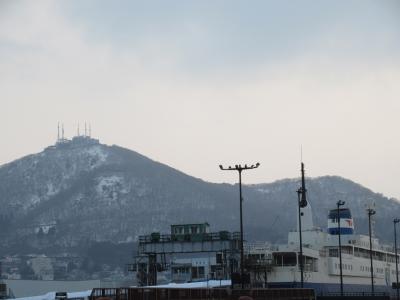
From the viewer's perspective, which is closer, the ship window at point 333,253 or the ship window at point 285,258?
the ship window at point 285,258

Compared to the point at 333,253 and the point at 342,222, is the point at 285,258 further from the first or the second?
the point at 342,222

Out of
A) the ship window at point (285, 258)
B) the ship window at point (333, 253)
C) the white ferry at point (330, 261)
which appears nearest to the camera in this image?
the white ferry at point (330, 261)

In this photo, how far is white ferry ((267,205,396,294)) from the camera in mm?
103062

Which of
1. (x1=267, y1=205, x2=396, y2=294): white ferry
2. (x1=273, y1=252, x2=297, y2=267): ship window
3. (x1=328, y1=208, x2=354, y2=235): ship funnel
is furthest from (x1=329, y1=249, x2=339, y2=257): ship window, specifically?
(x1=273, y1=252, x2=297, y2=267): ship window

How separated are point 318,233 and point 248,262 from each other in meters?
28.9

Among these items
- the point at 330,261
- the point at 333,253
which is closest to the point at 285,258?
the point at 330,261

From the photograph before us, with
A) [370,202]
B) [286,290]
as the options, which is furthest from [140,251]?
[370,202]

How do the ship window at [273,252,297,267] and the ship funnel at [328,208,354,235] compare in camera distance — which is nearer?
the ship window at [273,252,297,267]

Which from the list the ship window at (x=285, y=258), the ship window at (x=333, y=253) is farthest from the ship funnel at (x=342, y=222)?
the ship window at (x=285, y=258)

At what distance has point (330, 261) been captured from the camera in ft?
369

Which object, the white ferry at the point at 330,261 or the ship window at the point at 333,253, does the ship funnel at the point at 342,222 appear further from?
the ship window at the point at 333,253

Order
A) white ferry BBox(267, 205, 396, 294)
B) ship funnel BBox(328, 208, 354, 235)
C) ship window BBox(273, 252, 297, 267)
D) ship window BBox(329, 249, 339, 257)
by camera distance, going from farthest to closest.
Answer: ship funnel BBox(328, 208, 354, 235)
ship window BBox(329, 249, 339, 257)
ship window BBox(273, 252, 297, 267)
white ferry BBox(267, 205, 396, 294)

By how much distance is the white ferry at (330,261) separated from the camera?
103062mm

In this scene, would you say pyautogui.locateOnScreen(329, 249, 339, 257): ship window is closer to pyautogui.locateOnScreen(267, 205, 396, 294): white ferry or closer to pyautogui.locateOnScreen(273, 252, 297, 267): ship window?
pyautogui.locateOnScreen(267, 205, 396, 294): white ferry
